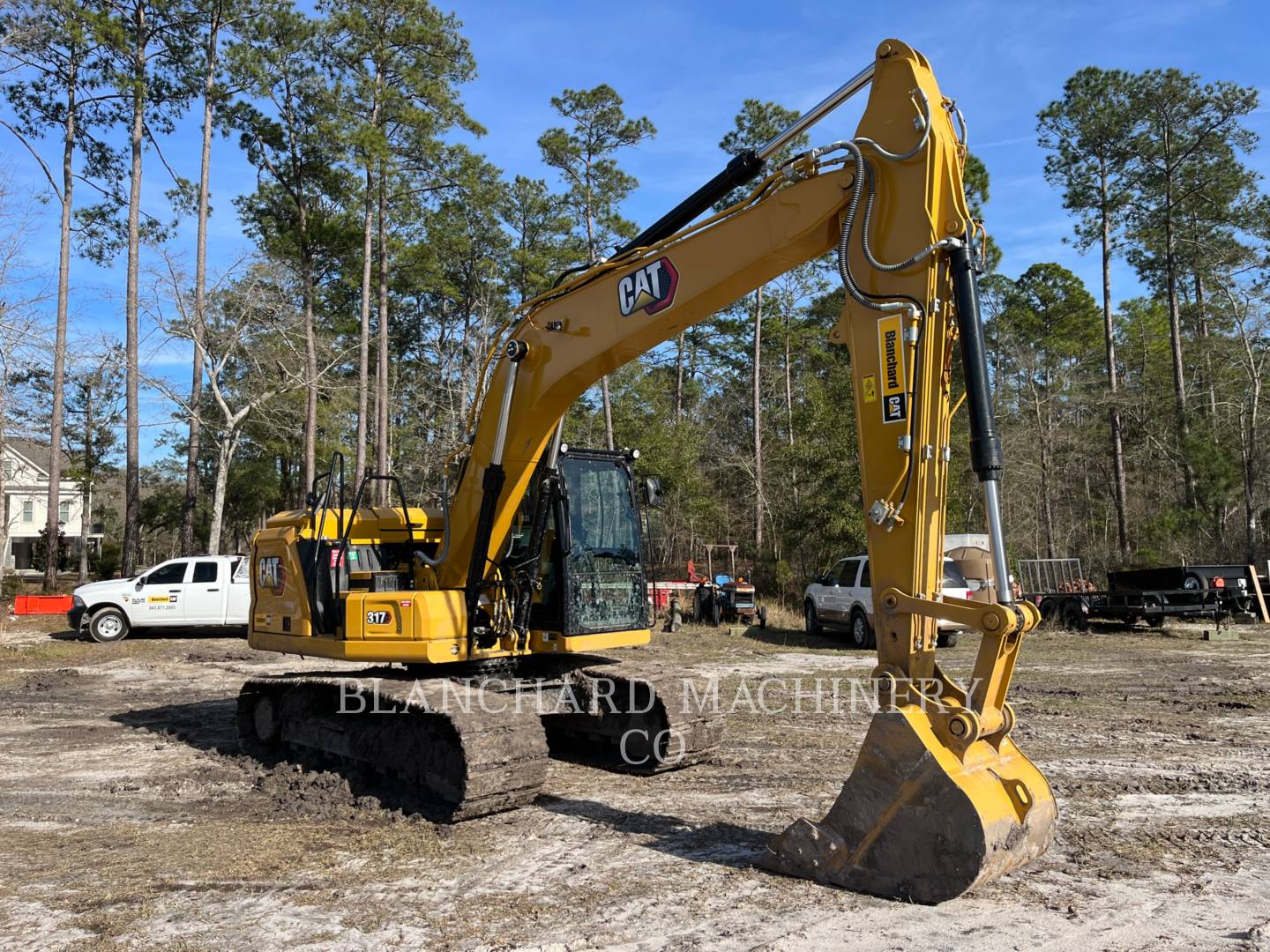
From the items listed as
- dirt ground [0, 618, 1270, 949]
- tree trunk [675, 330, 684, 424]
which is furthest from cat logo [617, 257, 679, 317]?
tree trunk [675, 330, 684, 424]

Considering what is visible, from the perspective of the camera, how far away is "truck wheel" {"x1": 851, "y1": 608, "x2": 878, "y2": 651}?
17531 mm

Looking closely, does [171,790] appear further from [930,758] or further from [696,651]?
[696,651]

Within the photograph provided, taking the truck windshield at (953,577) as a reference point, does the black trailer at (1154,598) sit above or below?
below

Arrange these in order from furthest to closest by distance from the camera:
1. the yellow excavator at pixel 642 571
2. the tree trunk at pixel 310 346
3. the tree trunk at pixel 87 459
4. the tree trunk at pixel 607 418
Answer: the tree trunk at pixel 87 459
the tree trunk at pixel 607 418
the tree trunk at pixel 310 346
the yellow excavator at pixel 642 571

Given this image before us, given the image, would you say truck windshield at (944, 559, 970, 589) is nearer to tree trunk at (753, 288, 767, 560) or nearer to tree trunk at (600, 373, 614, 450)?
tree trunk at (753, 288, 767, 560)

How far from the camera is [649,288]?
639 centimetres

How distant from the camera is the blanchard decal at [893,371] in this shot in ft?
17.0

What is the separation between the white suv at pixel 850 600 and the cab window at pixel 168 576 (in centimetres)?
1244

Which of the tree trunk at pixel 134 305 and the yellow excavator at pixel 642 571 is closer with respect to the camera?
the yellow excavator at pixel 642 571

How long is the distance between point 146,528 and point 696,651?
157ft

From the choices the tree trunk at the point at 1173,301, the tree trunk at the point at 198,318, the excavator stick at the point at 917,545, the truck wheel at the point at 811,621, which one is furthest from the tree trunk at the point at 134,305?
the tree trunk at the point at 1173,301

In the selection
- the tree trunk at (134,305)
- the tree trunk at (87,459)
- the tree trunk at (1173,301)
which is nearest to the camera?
the tree trunk at (134,305)

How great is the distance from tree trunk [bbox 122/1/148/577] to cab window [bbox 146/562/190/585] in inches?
265

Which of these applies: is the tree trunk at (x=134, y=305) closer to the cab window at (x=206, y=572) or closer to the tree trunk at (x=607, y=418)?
the cab window at (x=206, y=572)
